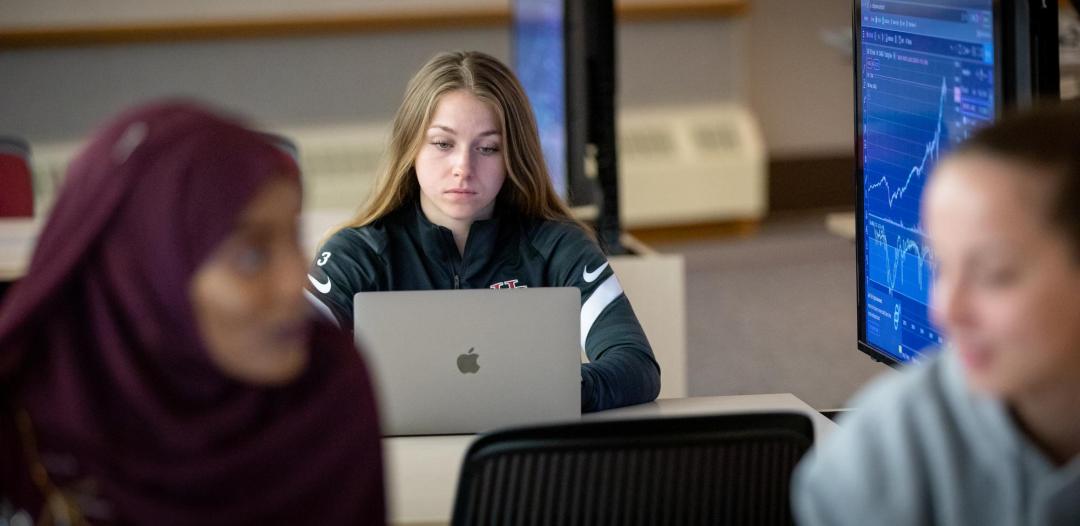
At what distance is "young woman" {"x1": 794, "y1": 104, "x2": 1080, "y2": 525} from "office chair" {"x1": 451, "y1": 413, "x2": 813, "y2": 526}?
9.3 inches

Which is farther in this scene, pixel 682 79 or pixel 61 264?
pixel 682 79

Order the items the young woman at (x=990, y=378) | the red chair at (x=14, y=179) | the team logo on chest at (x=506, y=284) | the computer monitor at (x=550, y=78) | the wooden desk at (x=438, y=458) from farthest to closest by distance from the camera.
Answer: the red chair at (x=14, y=179) → the computer monitor at (x=550, y=78) → the team logo on chest at (x=506, y=284) → the wooden desk at (x=438, y=458) → the young woman at (x=990, y=378)

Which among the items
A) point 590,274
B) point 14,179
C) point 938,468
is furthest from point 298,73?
point 938,468

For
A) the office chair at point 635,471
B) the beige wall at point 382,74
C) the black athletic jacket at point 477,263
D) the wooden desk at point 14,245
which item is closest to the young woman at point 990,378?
the office chair at point 635,471

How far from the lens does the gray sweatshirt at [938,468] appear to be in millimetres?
1204

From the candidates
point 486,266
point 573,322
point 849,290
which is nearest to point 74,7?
point 849,290

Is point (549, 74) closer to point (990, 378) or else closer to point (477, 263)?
point (477, 263)

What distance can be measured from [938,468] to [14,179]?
347 cm

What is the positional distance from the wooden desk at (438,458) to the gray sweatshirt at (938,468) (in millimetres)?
390

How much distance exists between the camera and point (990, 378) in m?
1.16

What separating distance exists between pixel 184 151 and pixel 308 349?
232 mm

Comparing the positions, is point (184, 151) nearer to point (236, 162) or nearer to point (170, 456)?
point (236, 162)

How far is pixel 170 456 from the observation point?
4.09 ft

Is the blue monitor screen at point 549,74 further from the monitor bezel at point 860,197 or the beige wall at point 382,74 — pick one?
the beige wall at point 382,74
